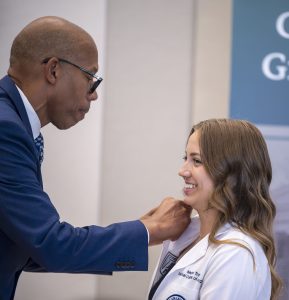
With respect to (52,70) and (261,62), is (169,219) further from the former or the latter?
(261,62)

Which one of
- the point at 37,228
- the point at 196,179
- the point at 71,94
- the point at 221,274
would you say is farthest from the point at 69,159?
the point at 221,274

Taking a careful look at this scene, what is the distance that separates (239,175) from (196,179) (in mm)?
143

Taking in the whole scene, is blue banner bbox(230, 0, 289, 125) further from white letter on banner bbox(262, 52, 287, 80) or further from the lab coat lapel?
the lab coat lapel

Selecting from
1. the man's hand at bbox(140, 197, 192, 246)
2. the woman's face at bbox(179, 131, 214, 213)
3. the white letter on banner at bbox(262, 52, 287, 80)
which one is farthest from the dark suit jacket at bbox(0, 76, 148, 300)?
the white letter on banner at bbox(262, 52, 287, 80)

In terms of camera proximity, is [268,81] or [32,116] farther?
[268,81]

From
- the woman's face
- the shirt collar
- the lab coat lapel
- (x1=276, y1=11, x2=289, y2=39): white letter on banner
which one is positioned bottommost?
the lab coat lapel

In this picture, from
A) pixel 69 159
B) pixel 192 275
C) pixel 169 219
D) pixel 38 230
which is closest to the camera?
pixel 38 230

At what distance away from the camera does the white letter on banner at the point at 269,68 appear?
227cm

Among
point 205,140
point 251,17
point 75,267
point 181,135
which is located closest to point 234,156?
point 205,140

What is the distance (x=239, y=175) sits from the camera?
59.1 inches

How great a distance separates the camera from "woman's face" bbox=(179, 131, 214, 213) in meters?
1.53

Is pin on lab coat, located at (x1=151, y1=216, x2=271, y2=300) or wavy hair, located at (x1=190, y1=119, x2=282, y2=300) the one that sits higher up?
wavy hair, located at (x1=190, y1=119, x2=282, y2=300)

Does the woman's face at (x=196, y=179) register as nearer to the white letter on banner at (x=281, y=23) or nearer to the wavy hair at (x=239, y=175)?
the wavy hair at (x=239, y=175)

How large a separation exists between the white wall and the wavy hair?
87 cm
